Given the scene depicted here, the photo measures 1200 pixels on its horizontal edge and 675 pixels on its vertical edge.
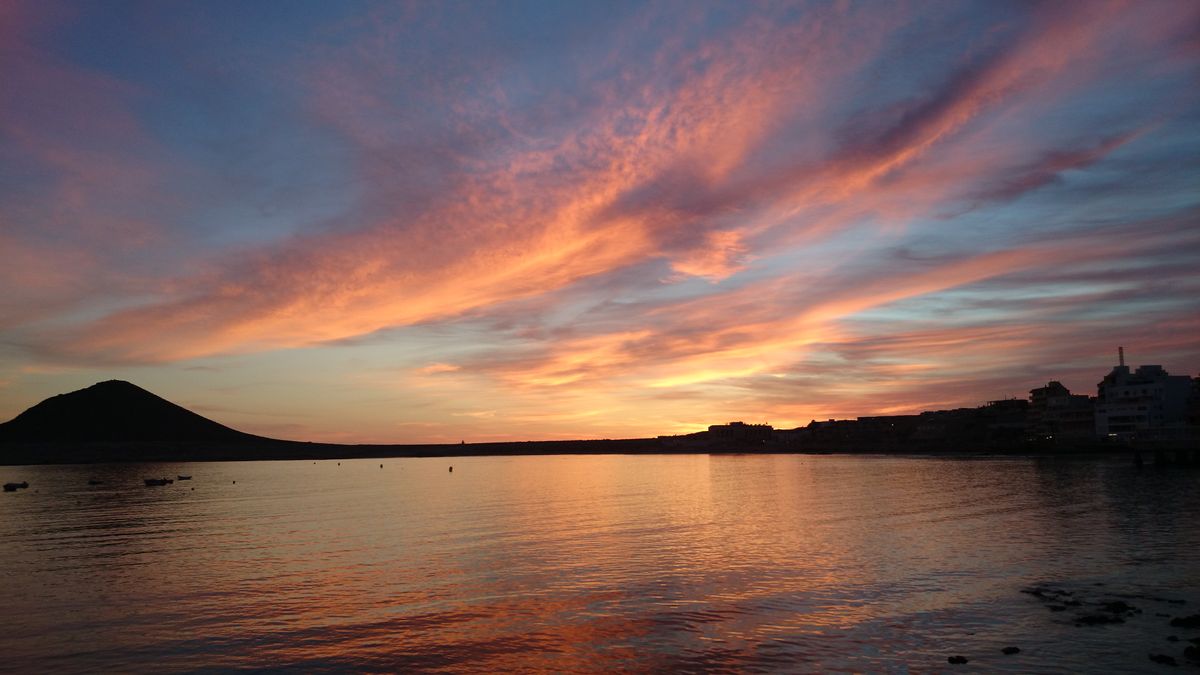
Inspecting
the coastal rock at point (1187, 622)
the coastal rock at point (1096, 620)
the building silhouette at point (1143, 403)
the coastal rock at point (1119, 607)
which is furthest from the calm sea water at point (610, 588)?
the building silhouette at point (1143, 403)

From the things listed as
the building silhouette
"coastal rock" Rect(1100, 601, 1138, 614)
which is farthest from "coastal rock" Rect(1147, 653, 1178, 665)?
the building silhouette

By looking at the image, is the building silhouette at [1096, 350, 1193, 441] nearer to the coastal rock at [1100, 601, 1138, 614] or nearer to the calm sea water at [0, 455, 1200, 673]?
the calm sea water at [0, 455, 1200, 673]

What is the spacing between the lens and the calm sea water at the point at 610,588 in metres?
26.0

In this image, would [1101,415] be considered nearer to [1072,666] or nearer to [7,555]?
[1072,666]

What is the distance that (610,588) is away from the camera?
37.0 m

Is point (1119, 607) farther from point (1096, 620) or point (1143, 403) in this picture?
point (1143, 403)

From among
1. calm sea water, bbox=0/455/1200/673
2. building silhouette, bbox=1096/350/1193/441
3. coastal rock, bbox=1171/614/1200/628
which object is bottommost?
calm sea water, bbox=0/455/1200/673

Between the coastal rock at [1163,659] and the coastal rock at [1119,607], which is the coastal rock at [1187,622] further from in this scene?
the coastal rock at [1163,659]

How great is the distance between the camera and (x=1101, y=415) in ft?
592

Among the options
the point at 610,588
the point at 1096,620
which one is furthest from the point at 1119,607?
the point at 610,588

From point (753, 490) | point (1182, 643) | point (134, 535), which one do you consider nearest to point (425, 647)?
point (1182, 643)

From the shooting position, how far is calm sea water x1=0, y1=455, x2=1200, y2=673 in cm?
2600

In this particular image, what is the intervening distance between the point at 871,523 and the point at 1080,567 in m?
22.6

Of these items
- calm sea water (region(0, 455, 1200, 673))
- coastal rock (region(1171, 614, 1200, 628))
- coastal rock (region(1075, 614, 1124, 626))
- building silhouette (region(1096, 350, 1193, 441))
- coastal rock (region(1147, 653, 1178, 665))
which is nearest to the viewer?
coastal rock (region(1147, 653, 1178, 665))
